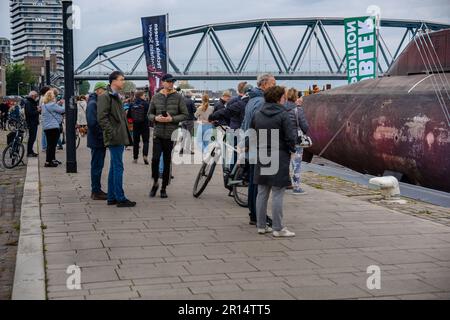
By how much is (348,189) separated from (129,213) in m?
4.53

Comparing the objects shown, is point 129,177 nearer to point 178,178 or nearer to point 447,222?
point 178,178

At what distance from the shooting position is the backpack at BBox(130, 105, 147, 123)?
16.3m

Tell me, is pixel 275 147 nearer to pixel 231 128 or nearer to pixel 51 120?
pixel 231 128

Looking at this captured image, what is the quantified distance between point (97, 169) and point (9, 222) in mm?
1831

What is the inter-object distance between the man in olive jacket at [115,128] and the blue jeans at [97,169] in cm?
71

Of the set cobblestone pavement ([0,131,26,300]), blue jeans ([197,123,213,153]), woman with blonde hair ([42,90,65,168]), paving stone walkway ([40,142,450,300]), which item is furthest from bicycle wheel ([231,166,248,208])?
blue jeans ([197,123,213,153])

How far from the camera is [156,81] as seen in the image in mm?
19797

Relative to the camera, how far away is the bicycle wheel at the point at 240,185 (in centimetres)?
984

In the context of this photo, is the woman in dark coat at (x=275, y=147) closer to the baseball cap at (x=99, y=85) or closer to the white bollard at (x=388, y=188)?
the white bollard at (x=388, y=188)

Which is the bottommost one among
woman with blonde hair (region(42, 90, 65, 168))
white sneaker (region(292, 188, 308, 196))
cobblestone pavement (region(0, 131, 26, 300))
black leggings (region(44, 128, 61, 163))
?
cobblestone pavement (region(0, 131, 26, 300))

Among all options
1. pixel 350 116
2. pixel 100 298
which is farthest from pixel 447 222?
pixel 350 116

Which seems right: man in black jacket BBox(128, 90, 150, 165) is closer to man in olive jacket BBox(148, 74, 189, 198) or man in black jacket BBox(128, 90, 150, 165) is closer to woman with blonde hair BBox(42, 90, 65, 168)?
woman with blonde hair BBox(42, 90, 65, 168)

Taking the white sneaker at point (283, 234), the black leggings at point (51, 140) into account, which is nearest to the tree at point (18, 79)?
the black leggings at point (51, 140)

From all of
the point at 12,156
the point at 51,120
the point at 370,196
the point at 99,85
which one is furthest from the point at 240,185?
the point at 12,156
